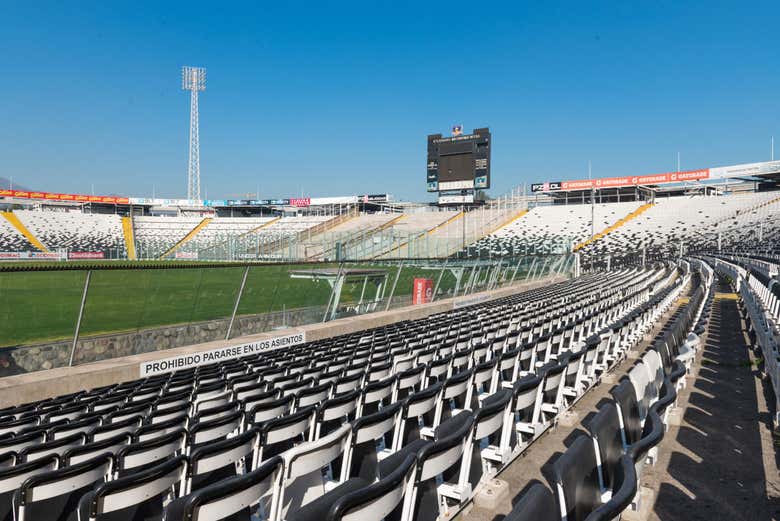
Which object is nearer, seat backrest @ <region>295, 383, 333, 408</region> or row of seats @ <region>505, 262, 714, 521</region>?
row of seats @ <region>505, 262, 714, 521</region>

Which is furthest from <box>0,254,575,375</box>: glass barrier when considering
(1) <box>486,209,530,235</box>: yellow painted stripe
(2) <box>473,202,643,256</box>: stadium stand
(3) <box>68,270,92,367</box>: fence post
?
(1) <box>486,209,530,235</box>: yellow painted stripe

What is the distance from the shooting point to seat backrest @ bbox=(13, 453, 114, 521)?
2.44 meters

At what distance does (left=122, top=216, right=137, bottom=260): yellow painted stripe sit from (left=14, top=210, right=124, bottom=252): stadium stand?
2.33ft

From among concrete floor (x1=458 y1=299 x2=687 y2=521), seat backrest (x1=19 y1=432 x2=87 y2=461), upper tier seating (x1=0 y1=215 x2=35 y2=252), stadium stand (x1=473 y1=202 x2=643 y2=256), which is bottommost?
concrete floor (x1=458 y1=299 x2=687 y2=521)

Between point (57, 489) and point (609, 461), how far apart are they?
2971mm

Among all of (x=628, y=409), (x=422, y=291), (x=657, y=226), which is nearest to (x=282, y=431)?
(x=628, y=409)

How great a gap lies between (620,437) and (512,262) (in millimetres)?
18526

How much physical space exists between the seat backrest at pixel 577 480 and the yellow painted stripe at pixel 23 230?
70.4 meters

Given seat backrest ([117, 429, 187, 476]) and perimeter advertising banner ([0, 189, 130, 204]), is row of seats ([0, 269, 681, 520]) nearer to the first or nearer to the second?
seat backrest ([117, 429, 187, 476])

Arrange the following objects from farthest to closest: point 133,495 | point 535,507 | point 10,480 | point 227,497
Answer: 1. point 10,480
2. point 133,495
3. point 227,497
4. point 535,507

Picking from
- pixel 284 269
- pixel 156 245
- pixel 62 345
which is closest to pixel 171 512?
pixel 62 345

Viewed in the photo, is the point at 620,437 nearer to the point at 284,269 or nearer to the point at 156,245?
the point at 284,269

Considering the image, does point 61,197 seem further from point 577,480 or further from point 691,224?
point 577,480

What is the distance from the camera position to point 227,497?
7.02 feet
